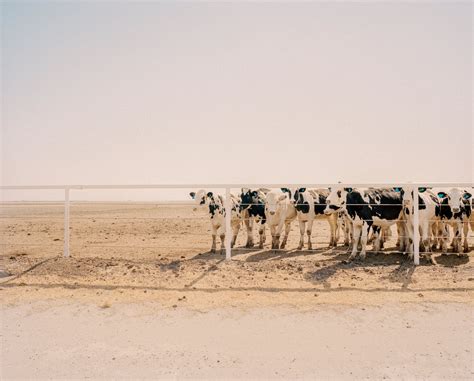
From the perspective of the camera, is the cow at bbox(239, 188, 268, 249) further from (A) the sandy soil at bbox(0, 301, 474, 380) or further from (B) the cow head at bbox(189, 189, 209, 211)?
(A) the sandy soil at bbox(0, 301, 474, 380)

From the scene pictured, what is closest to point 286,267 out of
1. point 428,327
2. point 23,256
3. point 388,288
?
point 388,288

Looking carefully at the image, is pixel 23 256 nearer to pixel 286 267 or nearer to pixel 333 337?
pixel 286 267

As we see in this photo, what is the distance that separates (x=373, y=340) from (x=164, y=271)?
479cm

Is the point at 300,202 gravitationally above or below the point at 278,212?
above

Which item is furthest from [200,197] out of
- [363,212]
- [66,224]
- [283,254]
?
[363,212]

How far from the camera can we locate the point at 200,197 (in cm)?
1167

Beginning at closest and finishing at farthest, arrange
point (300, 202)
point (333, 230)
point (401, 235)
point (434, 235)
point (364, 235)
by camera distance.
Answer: point (364, 235), point (401, 235), point (434, 235), point (333, 230), point (300, 202)

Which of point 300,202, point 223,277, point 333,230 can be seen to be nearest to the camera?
point 223,277

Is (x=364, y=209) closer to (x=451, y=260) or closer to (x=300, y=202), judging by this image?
(x=451, y=260)

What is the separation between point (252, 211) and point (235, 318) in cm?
715

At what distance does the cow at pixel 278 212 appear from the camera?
1164 cm

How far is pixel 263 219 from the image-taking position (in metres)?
12.4

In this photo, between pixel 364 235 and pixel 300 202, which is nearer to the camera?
pixel 364 235

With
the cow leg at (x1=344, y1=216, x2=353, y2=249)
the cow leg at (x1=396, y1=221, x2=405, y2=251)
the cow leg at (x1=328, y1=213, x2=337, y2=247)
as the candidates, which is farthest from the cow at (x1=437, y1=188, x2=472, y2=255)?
the cow leg at (x1=328, y1=213, x2=337, y2=247)
